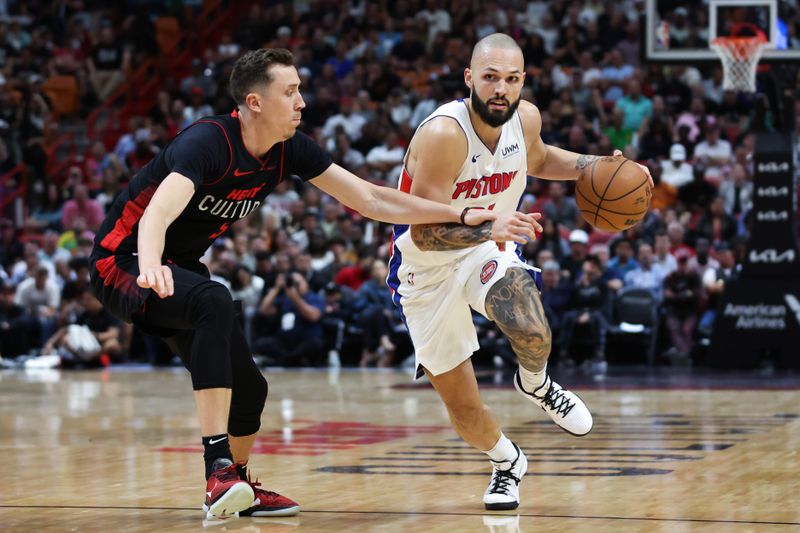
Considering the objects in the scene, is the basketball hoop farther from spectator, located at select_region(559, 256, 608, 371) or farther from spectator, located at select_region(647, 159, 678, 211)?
spectator, located at select_region(647, 159, 678, 211)

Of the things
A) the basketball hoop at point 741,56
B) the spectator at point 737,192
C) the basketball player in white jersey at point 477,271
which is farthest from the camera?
the spectator at point 737,192

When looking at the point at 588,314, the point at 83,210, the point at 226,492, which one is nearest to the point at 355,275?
the point at 588,314

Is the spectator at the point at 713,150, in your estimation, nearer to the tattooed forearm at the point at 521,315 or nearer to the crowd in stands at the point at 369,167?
the crowd in stands at the point at 369,167

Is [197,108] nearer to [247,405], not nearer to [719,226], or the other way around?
[719,226]

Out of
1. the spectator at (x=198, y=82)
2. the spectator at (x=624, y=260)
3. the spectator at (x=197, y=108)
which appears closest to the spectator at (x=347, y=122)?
the spectator at (x=197, y=108)

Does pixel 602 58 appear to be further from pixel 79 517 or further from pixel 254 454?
pixel 79 517

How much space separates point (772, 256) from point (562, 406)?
334 inches

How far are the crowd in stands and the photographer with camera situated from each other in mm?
26

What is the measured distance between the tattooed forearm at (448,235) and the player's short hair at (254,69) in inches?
35.7

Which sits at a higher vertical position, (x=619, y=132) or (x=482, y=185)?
(x=619, y=132)

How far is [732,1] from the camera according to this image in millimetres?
13055

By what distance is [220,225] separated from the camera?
5348 mm

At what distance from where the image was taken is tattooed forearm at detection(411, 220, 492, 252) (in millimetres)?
5312

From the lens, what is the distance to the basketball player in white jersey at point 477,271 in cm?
543
